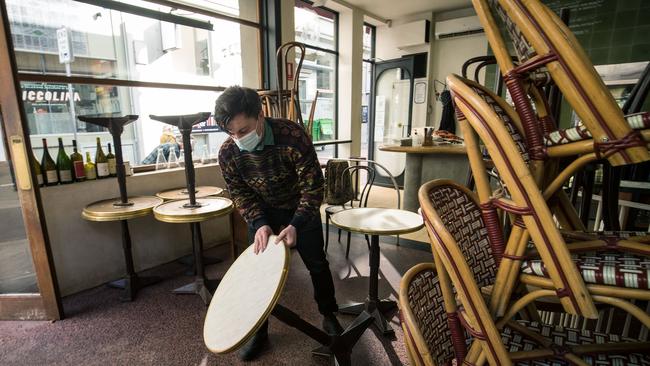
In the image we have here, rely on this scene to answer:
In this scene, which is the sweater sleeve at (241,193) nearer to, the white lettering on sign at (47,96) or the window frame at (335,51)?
the white lettering on sign at (47,96)

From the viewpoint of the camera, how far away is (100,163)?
2562 millimetres

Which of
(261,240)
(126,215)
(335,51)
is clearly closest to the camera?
(261,240)

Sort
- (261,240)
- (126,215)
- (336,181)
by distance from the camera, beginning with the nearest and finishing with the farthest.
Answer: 1. (261,240)
2. (126,215)
3. (336,181)

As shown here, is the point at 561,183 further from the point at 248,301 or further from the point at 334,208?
the point at 334,208

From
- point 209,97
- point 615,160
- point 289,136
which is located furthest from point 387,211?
point 209,97

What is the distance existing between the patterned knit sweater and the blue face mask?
0.13ft

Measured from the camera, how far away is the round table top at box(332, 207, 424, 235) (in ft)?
6.02

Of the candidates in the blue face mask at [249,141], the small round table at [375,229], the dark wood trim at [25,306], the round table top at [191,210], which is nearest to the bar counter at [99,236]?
the dark wood trim at [25,306]

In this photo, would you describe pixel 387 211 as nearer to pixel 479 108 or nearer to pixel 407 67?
pixel 479 108

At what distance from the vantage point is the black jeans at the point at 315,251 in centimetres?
172

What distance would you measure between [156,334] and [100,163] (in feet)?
4.71

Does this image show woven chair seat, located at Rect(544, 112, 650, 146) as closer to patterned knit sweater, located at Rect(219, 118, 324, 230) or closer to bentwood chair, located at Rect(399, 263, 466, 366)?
bentwood chair, located at Rect(399, 263, 466, 366)

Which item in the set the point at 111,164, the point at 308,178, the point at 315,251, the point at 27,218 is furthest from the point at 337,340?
the point at 111,164

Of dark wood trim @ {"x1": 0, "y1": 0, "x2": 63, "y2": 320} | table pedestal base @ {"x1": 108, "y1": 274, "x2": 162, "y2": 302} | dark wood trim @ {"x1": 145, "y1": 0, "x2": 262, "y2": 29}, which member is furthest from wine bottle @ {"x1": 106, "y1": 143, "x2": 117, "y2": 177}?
dark wood trim @ {"x1": 145, "y1": 0, "x2": 262, "y2": 29}
